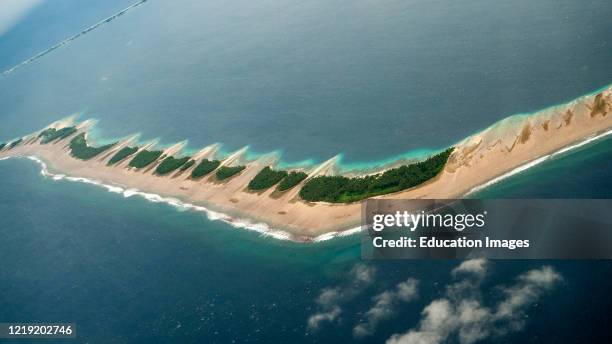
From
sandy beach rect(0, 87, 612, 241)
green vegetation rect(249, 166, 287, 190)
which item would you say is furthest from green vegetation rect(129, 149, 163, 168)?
green vegetation rect(249, 166, 287, 190)

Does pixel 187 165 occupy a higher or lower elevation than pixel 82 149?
lower

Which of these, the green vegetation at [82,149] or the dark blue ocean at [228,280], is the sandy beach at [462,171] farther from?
the green vegetation at [82,149]

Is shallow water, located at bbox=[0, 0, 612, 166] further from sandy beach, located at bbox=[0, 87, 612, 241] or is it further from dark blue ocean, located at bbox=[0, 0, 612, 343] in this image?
sandy beach, located at bbox=[0, 87, 612, 241]

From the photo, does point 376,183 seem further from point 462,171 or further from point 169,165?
point 169,165

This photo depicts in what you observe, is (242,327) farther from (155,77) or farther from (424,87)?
(155,77)
